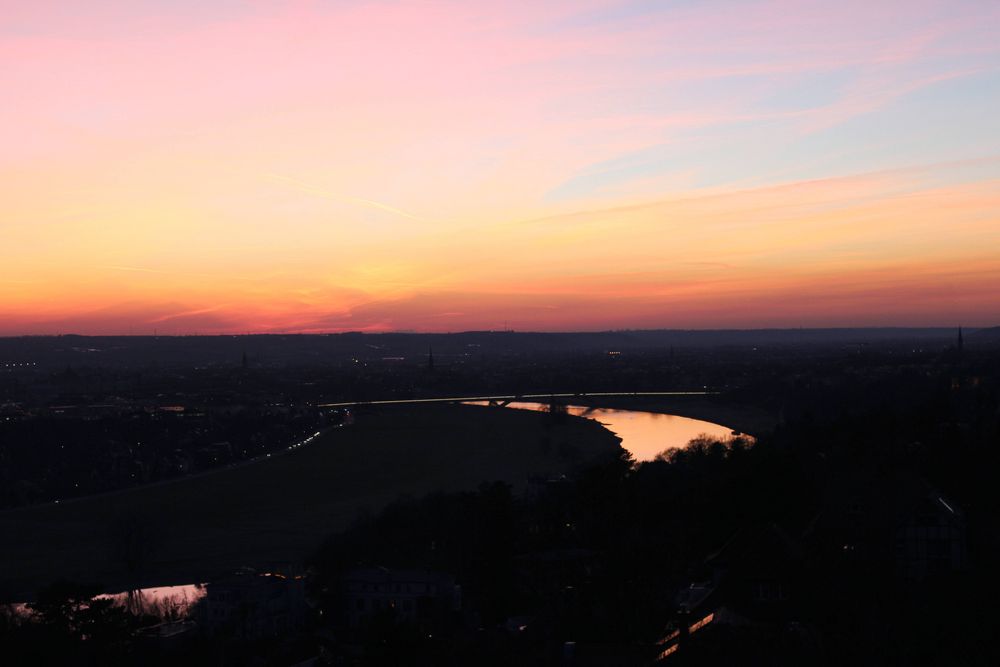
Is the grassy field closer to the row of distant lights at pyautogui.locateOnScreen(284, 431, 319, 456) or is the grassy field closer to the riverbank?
the row of distant lights at pyautogui.locateOnScreen(284, 431, 319, 456)

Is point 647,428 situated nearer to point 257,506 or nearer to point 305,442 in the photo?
point 305,442

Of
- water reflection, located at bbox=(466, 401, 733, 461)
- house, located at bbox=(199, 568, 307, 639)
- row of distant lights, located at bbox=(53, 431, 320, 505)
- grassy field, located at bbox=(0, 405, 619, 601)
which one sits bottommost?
water reflection, located at bbox=(466, 401, 733, 461)

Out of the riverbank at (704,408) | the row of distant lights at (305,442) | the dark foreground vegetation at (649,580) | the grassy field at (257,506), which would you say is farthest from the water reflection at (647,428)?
the dark foreground vegetation at (649,580)

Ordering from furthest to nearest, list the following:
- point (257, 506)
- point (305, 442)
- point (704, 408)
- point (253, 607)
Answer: point (704, 408)
point (305, 442)
point (257, 506)
point (253, 607)

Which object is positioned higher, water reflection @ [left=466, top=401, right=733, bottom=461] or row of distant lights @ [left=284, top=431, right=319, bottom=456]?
row of distant lights @ [left=284, top=431, right=319, bottom=456]

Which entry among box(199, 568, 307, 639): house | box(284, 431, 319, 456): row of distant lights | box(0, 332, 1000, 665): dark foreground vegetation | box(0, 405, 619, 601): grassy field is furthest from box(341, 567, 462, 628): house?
box(284, 431, 319, 456): row of distant lights

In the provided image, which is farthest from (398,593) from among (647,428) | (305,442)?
(647,428)
